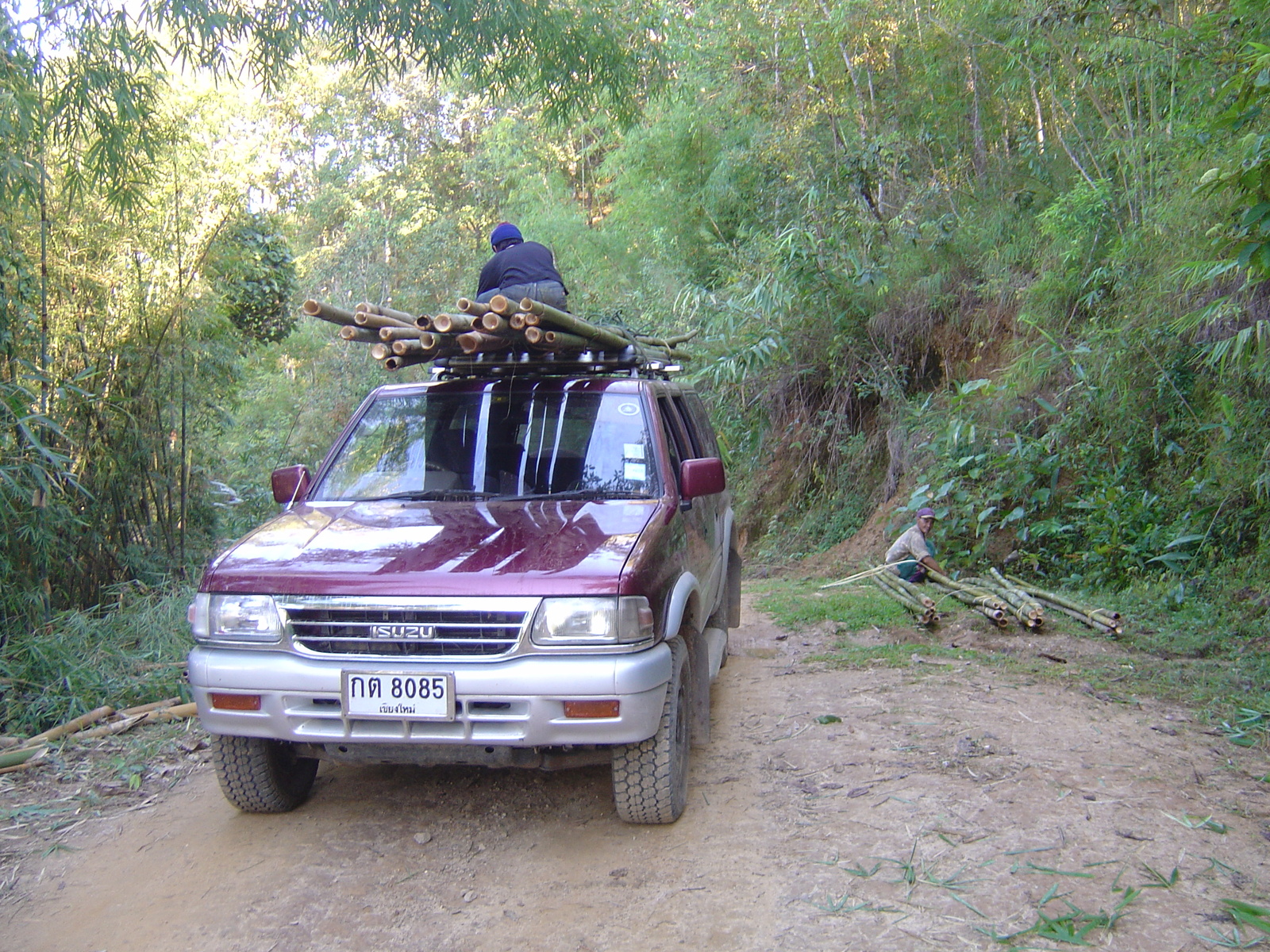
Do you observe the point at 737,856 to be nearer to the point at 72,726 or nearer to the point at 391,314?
the point at 391,314

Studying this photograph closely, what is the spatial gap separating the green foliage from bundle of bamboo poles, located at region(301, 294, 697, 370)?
17.1 feet

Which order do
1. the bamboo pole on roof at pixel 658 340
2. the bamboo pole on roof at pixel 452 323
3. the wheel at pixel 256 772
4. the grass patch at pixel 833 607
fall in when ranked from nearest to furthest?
1. the wheel at pixel 256 772
2. the bamboo pole on roof at pixel 452 323
3. the bamboo pole on roof at pixel 658 340
4. the grass patch at pixel 833 607

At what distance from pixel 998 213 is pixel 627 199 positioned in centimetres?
669

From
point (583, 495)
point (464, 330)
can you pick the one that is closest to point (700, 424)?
point (583, 495)

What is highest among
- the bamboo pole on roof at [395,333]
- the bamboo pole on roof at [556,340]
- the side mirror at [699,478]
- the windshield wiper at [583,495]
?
the bamboo pole on roof at [395,333]

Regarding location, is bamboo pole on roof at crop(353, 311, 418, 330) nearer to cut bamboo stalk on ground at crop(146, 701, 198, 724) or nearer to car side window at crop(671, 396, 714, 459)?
car side window at crop(671, 396, 714, 459)

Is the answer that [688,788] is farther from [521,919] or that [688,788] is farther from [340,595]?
[340,595]

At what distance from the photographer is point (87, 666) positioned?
5891 millimetres

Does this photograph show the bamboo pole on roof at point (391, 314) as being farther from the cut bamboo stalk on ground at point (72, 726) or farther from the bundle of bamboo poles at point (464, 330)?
the cut bamboo stalk on ground at point (72, 726)

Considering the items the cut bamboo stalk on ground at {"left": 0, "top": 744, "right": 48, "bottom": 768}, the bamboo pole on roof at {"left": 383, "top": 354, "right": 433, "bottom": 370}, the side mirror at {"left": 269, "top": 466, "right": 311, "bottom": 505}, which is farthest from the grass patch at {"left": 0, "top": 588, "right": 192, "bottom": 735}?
the bamboo pole on roof at {"left": 383, "top": 354, "right": 433, "bottom": 370}

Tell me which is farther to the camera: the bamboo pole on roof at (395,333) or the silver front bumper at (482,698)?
the bamboo pole on roof at (395,333)

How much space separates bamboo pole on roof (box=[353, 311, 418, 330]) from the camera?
4.18 meters

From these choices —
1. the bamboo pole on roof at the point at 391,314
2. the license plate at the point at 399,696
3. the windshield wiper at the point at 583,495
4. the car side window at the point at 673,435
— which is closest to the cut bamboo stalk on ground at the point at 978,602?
the car side window at the point at 673,435

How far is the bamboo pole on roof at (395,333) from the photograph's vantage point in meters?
4.25
